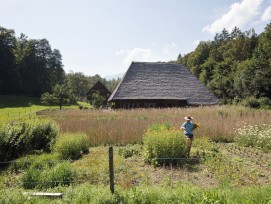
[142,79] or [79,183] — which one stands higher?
[142,79]

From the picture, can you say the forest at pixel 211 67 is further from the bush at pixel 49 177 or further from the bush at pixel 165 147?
the bush at pixel 49 177

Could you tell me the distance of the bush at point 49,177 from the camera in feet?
20.2

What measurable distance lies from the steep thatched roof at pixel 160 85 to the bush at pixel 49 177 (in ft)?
58.9

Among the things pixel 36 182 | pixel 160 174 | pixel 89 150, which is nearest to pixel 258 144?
pixel 160 174

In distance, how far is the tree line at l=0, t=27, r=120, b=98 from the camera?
50.7m

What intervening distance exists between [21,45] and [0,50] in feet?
44.3

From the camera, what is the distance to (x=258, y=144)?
10.1 meters

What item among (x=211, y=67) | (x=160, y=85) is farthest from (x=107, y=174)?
(x=211, y=67)

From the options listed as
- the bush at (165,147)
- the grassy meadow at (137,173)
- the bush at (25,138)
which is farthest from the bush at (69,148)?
the bush at (165,147)

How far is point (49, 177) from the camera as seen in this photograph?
6250mm

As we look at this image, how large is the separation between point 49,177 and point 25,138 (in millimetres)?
4354

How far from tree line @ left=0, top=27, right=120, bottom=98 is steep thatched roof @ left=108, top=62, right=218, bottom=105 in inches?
891

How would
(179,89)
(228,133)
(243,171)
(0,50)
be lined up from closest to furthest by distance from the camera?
(243,171) < (228,133) < (179,89) < (0,50)

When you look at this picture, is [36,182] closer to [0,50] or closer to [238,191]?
[238,191]
